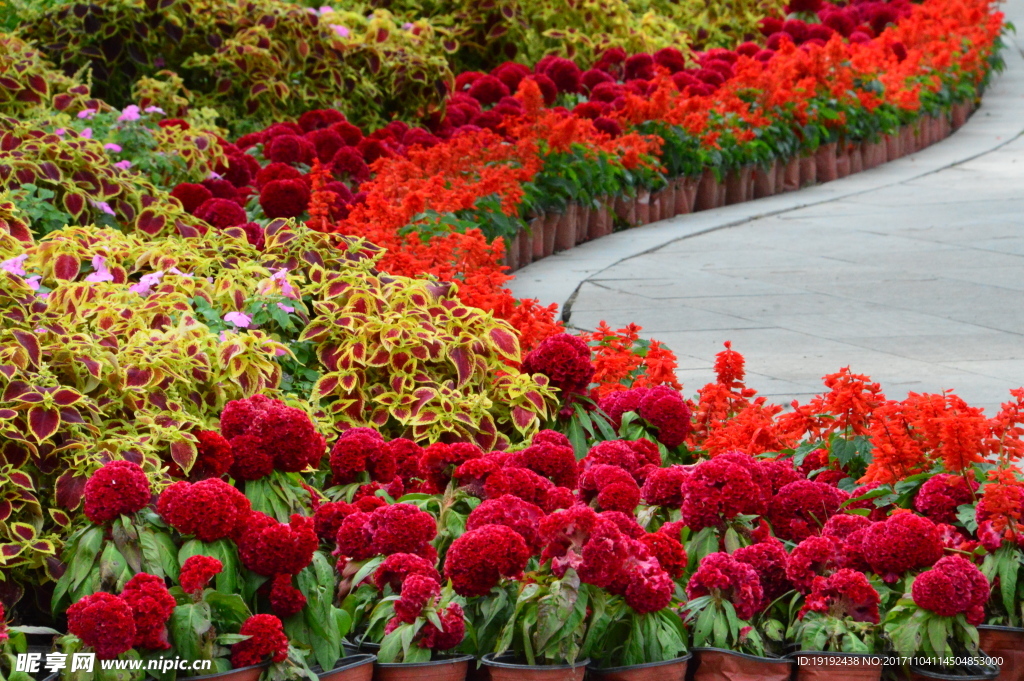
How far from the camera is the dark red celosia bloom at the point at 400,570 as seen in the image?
8.85 ft

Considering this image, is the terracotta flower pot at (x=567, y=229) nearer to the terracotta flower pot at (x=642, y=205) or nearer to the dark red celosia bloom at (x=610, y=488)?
the terracotta flower pot at (x=642, y=205)

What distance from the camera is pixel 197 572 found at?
2436 millimetres

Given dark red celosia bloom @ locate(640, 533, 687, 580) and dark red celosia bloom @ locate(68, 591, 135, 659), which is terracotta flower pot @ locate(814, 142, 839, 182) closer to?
dark red celosia bloom @ locate(640, 533, 687, 580)

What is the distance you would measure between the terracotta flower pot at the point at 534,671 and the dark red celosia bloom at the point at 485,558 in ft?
0.51

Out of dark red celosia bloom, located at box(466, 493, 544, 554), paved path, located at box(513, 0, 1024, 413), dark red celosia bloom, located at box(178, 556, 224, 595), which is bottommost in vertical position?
paved path, located at box(513, 0, 1024, 413)

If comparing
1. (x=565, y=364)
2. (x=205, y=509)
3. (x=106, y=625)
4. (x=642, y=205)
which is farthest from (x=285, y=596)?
(x=642, y=205)

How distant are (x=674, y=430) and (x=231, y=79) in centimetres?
530

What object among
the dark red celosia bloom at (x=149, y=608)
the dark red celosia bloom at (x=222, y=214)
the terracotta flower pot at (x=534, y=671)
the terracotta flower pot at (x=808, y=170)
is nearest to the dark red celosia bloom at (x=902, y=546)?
the terracotta flower pot at (x=534, y=671)

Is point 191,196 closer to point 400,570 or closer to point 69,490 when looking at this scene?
point 69,490

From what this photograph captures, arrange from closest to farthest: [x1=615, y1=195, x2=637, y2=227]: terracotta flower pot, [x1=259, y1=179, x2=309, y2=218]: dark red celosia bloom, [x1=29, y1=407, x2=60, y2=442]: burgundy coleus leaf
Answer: [x1=29, y1=407, x2=60, y2=442]: burgundy coleus leaf
[x1=259, y1=179, x2=309, y2=218]: dark red celosia bloom
[x1=615, y1=195, x2=637, y2=227]: terracotta flower pot

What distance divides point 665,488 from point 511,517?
45 cm

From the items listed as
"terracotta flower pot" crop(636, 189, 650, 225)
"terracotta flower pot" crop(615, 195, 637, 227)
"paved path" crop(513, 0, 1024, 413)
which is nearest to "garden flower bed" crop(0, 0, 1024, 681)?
"paved path" crop(513, 0, 1024, 413)

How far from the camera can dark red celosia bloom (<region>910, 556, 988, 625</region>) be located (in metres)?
2.60

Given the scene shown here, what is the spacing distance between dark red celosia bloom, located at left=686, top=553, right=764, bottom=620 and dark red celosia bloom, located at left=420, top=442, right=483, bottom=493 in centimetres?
64
